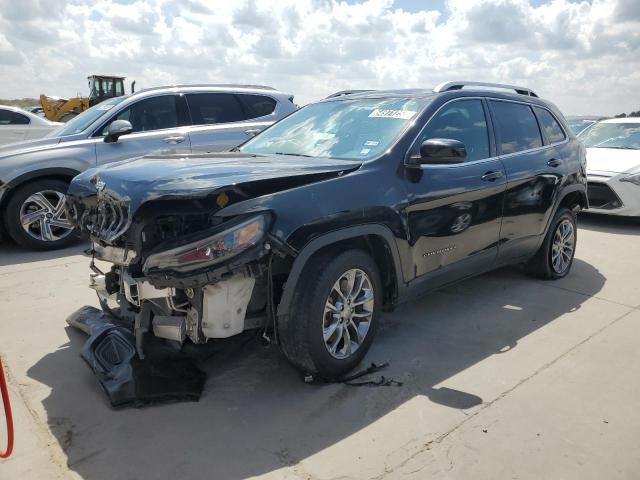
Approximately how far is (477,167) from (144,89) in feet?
16.6

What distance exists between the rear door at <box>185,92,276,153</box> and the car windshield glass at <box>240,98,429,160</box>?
9.57ft

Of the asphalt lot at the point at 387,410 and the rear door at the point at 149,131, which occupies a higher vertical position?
the rear door at the point at 149,131

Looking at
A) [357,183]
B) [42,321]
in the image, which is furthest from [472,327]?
[42,321]

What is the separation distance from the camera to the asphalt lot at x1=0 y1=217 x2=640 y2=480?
2783 millimetres

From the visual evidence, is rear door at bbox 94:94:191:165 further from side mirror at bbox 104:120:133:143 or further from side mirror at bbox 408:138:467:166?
side mirror at bbox 408:138:467:166

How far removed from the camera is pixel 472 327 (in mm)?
4516

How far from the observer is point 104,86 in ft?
91.4

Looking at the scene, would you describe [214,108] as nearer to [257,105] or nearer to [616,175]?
[257,105]

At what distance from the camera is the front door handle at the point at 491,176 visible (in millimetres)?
4465

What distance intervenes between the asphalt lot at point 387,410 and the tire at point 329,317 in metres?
0.22

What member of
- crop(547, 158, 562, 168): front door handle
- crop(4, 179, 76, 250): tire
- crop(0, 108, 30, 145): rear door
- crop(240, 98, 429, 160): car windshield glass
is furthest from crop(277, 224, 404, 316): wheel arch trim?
crop(0, 108, 30, 145): rear door

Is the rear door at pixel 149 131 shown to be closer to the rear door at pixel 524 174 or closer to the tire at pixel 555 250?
the rear door at pixel 524 174

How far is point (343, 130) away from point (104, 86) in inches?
1057

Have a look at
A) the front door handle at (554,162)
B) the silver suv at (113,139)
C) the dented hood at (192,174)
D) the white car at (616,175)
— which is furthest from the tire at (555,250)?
the silver suv at (113,139)
